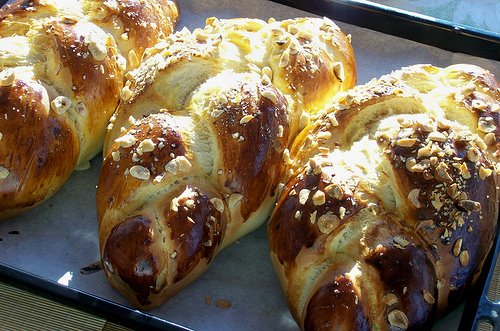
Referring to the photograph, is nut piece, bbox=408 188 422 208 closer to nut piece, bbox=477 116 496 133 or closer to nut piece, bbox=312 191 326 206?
nut piece, bbox=312 191 326 206

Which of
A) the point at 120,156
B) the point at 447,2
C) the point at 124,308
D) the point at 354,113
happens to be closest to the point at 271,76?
the point at 354,113

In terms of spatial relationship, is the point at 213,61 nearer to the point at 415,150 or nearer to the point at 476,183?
the point at 415,150

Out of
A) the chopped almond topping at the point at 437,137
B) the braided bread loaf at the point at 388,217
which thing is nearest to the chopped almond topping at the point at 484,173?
the braided bread loaf at the point at 388,217

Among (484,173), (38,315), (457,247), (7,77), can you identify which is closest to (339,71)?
(484,173)

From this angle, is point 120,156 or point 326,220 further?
point 120,156

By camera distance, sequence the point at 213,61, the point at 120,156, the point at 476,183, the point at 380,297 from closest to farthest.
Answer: the point at 380,297
the point at 476,183
the point at 120,156
the point at 213,61

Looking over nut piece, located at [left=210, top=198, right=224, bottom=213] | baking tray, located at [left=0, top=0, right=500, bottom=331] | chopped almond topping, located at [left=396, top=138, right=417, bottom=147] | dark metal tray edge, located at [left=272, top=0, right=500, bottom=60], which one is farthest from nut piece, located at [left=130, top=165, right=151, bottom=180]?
dark metal tray edge, located at [left=272, top=0, right=500, bottom=60]
